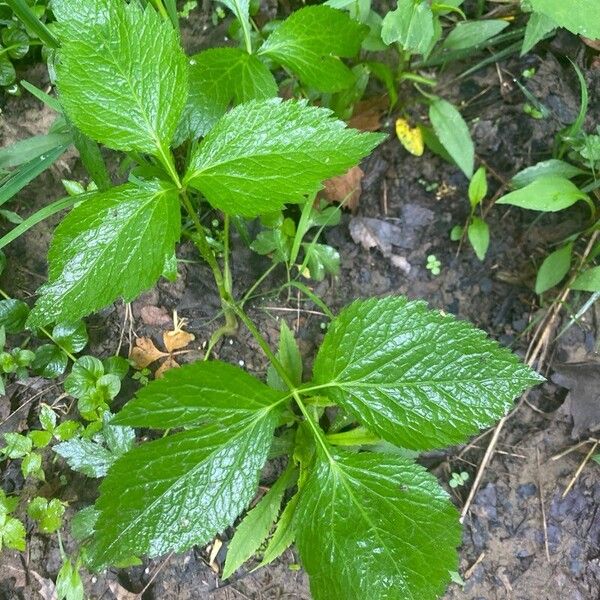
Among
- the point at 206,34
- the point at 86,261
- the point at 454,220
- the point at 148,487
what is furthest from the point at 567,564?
the point at 206,34

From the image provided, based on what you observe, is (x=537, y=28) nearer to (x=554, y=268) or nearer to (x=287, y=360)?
(x=554, y=268)

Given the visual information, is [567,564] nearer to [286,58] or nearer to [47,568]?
[47,568]

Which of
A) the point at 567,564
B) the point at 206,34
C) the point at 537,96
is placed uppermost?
the point at 206,34

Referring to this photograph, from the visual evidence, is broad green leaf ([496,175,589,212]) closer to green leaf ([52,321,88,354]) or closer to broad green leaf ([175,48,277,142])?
broad green leaf ([175,48,277,142])

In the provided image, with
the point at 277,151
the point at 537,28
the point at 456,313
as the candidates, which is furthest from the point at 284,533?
the point at 537,28

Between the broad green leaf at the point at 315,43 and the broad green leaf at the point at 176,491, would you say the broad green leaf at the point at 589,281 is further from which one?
the broad green leaf at the point at 176,491

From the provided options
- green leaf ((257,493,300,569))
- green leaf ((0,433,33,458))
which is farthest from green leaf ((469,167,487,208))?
green leaf ((0,433,33,458))
